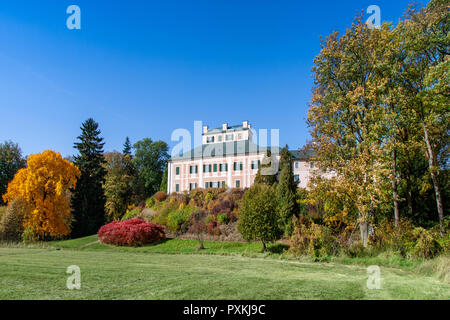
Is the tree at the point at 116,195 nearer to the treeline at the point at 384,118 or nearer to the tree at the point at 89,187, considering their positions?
the tree at the point at 89,187

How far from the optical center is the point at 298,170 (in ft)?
122

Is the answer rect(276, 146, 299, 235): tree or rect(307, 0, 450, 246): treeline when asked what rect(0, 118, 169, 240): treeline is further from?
rect(307, 0, 450, 246): treeline

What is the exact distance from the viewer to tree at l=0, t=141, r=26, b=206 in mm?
39344

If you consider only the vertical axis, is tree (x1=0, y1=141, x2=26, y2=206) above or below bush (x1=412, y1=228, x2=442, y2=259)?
above

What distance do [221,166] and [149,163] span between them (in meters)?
20.1

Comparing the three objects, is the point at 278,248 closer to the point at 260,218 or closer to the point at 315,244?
the point at 260,218

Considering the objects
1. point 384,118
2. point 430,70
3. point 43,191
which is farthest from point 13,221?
point 430,70

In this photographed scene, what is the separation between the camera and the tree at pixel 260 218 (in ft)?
63.5

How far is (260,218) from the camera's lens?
19.5 m

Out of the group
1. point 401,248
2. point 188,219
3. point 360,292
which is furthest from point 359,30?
point 188,219

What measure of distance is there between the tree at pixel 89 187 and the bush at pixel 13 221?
11.5 metres

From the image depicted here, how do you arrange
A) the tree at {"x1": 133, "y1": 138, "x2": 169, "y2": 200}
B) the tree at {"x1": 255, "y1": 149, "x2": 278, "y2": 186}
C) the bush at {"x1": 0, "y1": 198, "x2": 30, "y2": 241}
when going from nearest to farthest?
1. the bush at {"x1": 0, "y1": 198, "x2": 30, "y2": 241}
2. the tree at {"x1": 255, "y1": 149, "x2": 278, "y2": 186}
3. the tree at {"x1": 133, "y1": 138, "x2": 169, "y2": 200}

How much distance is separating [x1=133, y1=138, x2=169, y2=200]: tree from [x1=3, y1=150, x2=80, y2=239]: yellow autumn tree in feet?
61.2

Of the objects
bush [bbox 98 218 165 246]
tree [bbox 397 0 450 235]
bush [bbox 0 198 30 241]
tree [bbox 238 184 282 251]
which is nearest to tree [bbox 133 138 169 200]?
bush [bbox 0 198 30 241]
